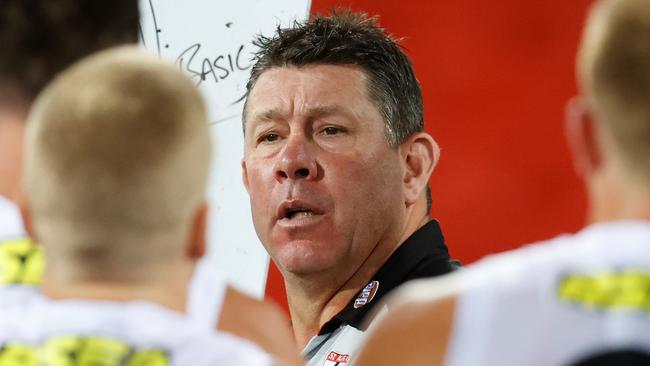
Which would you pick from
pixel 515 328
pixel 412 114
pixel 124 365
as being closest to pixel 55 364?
pixel 124 365

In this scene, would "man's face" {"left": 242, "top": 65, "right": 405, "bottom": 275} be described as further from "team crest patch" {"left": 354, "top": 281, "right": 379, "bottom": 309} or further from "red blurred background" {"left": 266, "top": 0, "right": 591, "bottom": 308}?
"red blurred background" {"left": 266, "top": 0, "right": 591, "bottom": 308}

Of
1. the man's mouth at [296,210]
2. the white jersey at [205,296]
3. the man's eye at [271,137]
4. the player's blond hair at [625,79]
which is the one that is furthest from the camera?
the man's eye at [271,137]

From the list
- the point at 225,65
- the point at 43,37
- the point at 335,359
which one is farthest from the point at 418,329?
the point at 225,65

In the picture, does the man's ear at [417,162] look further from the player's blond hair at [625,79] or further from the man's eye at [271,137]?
the player's blond hair at [625,79]

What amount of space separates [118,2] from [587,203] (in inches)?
56.5

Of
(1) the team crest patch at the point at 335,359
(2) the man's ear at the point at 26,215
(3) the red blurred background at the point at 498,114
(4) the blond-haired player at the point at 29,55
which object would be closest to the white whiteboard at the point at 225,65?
(3) the red blurred background at the point at 498,114

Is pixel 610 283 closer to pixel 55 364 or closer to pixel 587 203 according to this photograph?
pixel 55 364

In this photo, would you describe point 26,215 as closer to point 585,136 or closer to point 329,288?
point 585,136

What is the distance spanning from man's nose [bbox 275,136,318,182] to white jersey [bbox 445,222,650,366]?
1070 millimetres

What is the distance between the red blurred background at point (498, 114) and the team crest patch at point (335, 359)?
2.18 feet

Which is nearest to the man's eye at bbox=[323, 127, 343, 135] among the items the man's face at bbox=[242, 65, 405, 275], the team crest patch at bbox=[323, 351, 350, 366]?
the man's face at bbox=[242, 65, 405, 275]

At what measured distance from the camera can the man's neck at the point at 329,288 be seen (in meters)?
2.06

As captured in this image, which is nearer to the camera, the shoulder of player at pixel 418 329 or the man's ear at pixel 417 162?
the shoulder of player at pixel 418 329

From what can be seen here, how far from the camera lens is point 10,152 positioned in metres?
1.15
